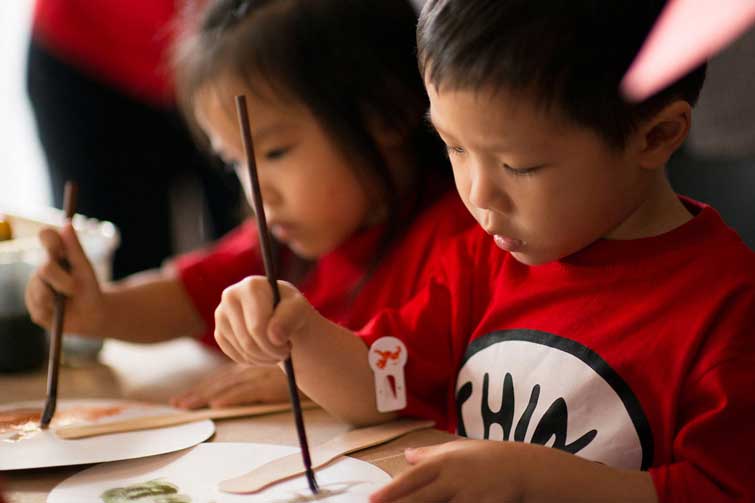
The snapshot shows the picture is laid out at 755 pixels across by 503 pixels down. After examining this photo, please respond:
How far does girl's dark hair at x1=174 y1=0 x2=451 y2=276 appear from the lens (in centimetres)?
105

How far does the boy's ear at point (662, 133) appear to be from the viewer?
2.38 feet

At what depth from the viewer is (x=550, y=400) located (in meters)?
0.77

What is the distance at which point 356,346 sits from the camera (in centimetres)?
84

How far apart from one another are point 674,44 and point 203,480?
467 mm

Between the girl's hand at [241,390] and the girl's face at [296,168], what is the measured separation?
19 centimetres

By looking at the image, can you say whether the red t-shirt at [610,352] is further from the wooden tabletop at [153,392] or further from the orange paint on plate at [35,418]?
the orange paint on plate at [35,418]

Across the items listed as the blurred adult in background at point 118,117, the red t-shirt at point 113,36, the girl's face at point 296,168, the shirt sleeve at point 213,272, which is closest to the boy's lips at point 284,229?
the girl's face at point 296,168

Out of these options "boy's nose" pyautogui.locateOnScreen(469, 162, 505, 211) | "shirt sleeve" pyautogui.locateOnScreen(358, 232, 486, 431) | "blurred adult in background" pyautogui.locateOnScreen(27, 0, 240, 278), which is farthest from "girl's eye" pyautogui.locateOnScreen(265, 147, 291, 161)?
"blurred adult in background" pyautogui.locateOnScreen(27, 0, 240, 278)

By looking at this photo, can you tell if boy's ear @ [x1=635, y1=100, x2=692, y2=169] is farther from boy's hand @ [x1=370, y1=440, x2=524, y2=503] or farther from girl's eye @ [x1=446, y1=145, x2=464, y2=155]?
boy's hand @ [x1=370, y1=440, x2=524, y2=503]

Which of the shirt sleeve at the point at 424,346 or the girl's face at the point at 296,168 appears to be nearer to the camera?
the shirt sleeve at the point at 424,346

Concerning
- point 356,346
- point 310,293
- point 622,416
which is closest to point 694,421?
point 622,416

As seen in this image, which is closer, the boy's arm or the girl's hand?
the boy's arm

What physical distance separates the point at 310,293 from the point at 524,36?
53 centimetres

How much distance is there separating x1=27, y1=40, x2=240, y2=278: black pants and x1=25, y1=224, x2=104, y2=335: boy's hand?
72cm
